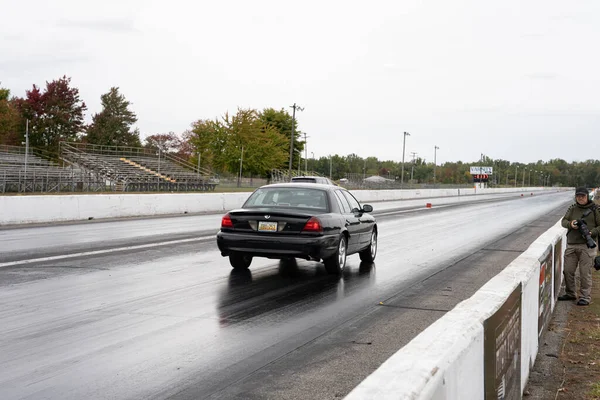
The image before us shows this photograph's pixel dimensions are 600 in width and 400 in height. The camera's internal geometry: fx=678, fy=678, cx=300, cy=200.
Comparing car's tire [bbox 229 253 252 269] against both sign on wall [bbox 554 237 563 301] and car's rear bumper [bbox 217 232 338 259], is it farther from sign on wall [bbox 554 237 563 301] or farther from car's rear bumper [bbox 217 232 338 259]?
sign on wall [bbox 554 237 563 301]

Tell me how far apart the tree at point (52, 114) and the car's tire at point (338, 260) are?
59.0 meters

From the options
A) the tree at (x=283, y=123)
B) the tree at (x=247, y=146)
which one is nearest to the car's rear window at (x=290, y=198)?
the tree at (x=247, y=146)

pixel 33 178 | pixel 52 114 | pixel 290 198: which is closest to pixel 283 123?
pixel 52 114

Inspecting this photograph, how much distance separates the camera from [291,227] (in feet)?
33.2

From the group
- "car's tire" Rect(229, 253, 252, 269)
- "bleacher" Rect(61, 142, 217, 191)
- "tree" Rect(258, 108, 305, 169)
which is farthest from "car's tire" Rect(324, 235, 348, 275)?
"tree" Rect(258, 108, 305, 169)

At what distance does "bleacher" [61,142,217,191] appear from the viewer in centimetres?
4841

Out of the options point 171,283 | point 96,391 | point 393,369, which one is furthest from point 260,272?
point 393,369

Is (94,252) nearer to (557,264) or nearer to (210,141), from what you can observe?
(557,264)

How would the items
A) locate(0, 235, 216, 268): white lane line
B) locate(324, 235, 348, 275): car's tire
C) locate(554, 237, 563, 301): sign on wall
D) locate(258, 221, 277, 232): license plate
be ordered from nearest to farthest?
1. locate(554, 237, 563, 301): sign on wall
2. locate(258, 221, 277, 232): license plate
3. locate(324, 235, 348, 275): car's tire
4. locate(0, 235, 216, 268): white lane line

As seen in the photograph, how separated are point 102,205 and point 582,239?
1734cm

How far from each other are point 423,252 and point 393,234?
15.4ft

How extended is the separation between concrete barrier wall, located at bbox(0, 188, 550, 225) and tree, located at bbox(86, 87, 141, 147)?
61.3m

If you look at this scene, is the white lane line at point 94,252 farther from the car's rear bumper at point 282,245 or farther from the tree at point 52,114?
the tree at point 52,114

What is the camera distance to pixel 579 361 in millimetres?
6742
